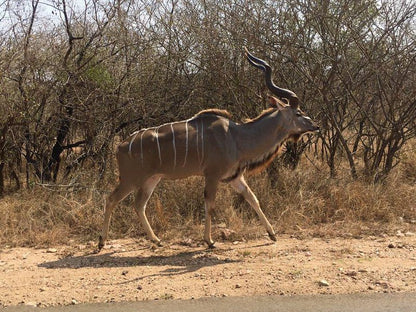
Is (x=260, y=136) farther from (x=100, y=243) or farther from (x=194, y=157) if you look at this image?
(x=100, y=243)

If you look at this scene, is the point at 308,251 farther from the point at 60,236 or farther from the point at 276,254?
the point at 60,236

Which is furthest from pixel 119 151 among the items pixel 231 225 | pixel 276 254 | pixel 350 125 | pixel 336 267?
pixel 350 125

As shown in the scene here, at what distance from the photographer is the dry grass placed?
547 cm

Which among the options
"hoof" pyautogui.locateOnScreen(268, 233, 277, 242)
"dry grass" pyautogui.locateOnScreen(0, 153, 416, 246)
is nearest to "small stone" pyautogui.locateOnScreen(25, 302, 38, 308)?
"dry grass" pyautogui.locateOnScreen(0, 153, 416, 246)

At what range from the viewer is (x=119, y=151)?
5.26 meters

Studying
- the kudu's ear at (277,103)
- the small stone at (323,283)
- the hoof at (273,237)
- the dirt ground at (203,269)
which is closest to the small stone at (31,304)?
the dirt ground at (203,269)

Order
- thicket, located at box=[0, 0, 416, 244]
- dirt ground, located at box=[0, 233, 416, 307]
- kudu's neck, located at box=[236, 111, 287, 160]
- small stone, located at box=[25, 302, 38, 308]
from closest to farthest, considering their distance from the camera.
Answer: small stone, located at box=[25, 302, 38, 308], dirt ground, located at box=[0, 233, 416, 307], kudu's neck, located at box=[236, 111, 287, 160], thicket, located at box=[0, 0, 416, 244]

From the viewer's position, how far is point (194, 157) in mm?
5199

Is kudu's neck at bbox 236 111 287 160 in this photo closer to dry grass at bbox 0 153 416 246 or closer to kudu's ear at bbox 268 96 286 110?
kudu's ear at bbox 268 96 286 110

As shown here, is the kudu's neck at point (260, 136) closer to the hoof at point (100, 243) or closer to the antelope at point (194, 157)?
the antelope at point (194, 157)

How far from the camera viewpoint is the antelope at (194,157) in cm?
514

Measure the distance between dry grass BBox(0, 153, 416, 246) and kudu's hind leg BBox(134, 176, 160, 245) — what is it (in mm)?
250

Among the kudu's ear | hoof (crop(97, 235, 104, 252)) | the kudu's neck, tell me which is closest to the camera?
hoof (crop(97, 235, 104, 252))

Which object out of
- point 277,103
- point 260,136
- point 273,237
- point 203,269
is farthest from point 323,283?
point 277,103
